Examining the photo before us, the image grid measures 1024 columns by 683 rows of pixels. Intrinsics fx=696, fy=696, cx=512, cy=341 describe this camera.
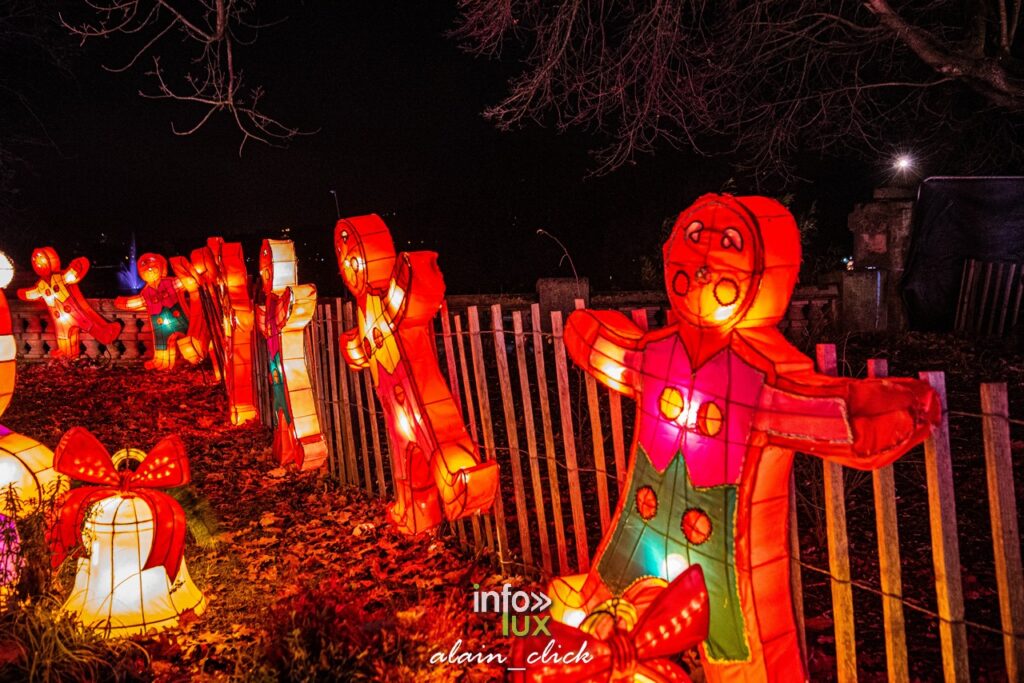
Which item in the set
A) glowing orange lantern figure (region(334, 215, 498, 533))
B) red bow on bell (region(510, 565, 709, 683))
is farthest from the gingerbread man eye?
glowing orange lantern figure (region(334, 215, 498, 533))

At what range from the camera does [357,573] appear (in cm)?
480

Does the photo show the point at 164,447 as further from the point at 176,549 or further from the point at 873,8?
the point at 873,8

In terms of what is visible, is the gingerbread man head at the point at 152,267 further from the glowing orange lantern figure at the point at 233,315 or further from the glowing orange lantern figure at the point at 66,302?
the glowing orange lantern figure at the point at 233,315

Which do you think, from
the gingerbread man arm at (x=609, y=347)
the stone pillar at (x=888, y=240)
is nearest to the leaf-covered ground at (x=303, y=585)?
the gingerbread man arm at (x=609, y=347)

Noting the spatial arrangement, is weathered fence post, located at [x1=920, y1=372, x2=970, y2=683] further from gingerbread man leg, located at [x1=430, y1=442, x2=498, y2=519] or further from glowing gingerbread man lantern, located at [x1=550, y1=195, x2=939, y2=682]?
gingerbread man leg, located at [x1=430, y1=442, x2=498, y2=519]

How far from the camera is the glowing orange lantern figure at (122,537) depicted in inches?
154

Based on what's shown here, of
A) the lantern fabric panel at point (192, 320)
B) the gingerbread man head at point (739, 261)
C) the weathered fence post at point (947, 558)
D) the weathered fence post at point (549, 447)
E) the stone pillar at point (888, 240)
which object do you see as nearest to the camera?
the weathered fence post at point (947, 558)

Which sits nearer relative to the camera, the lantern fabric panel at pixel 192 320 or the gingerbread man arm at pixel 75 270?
the lantern fabric panel at pixel 192 320

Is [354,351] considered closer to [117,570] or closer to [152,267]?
[117,570]

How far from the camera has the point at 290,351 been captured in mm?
6406

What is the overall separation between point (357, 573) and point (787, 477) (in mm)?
3210

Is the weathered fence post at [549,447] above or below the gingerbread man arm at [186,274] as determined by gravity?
below

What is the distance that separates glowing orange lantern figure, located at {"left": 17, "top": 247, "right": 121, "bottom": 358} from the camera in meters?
11.1

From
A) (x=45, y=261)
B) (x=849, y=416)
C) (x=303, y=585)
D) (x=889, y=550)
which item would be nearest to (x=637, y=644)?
(x=889, y=550)
